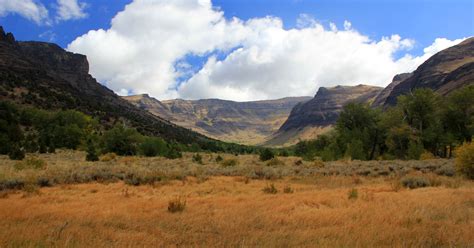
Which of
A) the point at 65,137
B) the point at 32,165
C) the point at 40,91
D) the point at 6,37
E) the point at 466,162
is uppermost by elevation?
the point at 6,37

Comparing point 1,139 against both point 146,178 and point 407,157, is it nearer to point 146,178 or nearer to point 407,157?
point 146,178

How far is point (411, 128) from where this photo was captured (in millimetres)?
46219

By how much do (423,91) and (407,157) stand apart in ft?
29.4

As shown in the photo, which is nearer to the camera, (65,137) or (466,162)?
(466,162)

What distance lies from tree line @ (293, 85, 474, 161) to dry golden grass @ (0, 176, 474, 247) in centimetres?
3322

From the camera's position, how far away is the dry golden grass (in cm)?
705

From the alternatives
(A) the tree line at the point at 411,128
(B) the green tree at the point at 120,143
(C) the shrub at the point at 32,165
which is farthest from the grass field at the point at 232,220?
(B) the green tree at the point at 120,143

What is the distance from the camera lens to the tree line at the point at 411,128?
4344 cm

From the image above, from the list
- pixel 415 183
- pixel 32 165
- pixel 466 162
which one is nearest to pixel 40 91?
pixel 32 165

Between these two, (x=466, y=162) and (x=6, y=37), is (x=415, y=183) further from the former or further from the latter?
(x=6, y=37)

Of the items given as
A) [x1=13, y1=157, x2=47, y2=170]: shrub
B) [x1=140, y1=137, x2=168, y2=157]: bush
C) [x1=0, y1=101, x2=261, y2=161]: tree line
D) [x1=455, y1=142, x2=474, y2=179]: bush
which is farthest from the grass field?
[x1=140, y1=137, x2=168, y2=157]: bush

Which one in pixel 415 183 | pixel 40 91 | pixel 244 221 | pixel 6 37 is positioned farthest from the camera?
pixel 6 37

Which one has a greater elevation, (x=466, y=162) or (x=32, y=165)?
(x=32, y=165)

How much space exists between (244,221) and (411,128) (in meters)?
42.9
